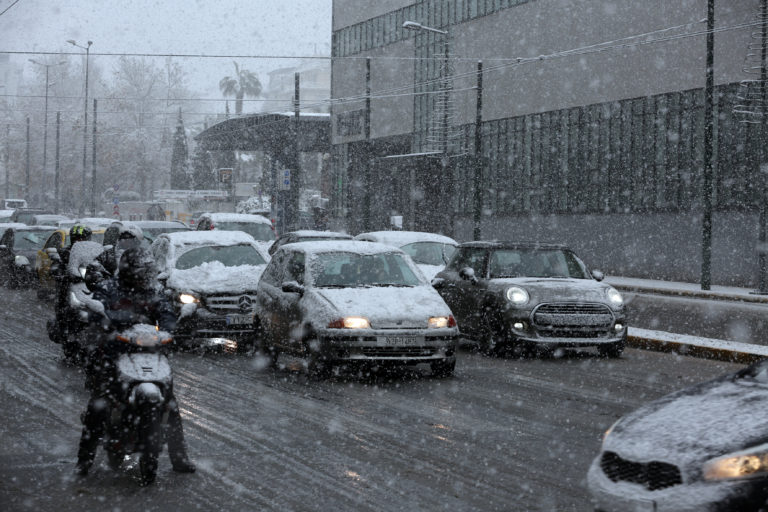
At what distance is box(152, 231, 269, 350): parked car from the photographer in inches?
563

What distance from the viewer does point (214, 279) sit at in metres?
14.8

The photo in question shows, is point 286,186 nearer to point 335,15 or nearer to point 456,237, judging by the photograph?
point 456,237

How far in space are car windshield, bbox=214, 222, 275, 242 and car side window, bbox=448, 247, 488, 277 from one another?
25.9ft

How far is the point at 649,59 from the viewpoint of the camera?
110 feet

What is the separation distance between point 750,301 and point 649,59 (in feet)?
37.6

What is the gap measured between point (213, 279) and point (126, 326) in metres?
8.26

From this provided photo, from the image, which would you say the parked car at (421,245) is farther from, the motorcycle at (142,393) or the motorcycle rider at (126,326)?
the motorcycle at (142,393)

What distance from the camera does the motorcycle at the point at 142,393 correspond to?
641 centimetres

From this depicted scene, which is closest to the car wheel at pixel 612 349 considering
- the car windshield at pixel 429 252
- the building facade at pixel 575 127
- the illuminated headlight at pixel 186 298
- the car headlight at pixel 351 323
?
the car headlight at pixel 351 323

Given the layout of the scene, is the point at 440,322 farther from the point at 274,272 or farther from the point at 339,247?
the point at 274,272

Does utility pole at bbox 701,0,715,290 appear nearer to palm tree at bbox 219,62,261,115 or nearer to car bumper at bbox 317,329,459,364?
car bumper at bbox 317,329,459,364

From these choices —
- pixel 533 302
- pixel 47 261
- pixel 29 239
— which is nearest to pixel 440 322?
pixel 533 302

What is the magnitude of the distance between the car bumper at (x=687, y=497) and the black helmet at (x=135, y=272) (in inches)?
133

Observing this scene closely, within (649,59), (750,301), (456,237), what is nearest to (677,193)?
(649,59)
